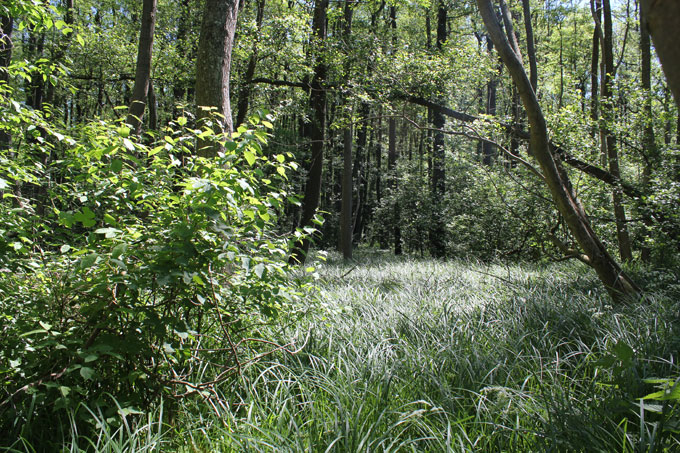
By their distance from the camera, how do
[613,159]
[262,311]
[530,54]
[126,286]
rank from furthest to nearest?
[530,54], [613,159], [262,311], [126,286]

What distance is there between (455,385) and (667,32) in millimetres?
2430

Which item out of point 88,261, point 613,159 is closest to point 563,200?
point 88,261

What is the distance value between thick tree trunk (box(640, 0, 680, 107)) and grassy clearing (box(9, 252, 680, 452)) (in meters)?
1.47

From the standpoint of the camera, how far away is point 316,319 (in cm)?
375

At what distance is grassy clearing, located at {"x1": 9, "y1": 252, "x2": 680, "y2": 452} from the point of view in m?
1.94

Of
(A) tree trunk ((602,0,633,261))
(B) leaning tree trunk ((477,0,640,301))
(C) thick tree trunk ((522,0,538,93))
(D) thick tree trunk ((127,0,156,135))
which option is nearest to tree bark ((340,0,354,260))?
(C) thick tree trunk ((522,0,538,93))

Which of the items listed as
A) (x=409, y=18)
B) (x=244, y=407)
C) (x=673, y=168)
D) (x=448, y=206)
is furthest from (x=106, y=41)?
(x=409, y=18)

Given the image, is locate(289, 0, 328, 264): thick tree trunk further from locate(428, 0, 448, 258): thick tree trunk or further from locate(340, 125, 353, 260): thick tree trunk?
locate(428, 0, 448, 258): thick tree trunk

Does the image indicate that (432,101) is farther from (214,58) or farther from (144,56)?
(214,58)

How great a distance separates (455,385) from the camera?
265cm

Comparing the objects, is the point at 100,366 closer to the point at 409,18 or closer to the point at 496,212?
the point at 496,212

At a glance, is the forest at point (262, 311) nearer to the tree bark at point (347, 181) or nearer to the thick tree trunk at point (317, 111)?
the thick tree trunk at point (317, 111)

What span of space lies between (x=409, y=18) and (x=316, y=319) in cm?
2267

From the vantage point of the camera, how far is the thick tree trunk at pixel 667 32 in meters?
0.68
